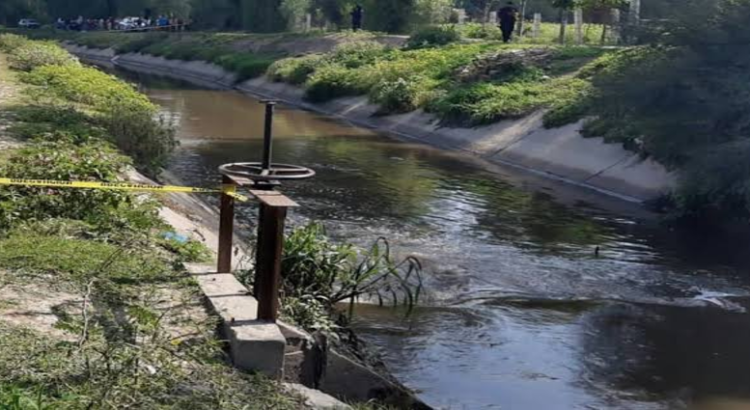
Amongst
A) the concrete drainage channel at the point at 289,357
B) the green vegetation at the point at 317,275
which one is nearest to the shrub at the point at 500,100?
the green vegetation at the point at 317,275

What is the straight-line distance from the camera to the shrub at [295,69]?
154ft

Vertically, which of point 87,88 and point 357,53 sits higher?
point 357,53

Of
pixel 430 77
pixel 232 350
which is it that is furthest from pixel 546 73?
pixel 232 350

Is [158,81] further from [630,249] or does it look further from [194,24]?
[630,249]

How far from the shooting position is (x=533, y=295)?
572 inches

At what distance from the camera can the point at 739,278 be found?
16594mm

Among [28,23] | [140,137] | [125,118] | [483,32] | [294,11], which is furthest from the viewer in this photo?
[28,23]

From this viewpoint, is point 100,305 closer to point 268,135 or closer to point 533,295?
point 268,135

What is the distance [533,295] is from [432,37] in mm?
33547

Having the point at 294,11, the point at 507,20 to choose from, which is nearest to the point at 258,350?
the point at 507,20

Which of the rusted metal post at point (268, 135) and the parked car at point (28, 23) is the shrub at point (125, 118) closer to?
the rusted metal post at point (268, 135)

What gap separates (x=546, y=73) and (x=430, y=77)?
Answer: 4402mm

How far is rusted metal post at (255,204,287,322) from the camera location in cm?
777

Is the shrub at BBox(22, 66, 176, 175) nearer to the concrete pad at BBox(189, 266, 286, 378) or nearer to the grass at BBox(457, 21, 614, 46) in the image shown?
the concrete pad at BBox(189, 266, 286, 378)
